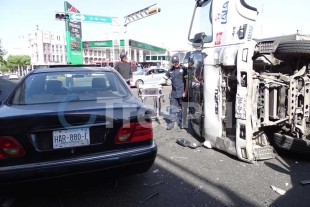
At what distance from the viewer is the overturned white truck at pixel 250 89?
3.20m

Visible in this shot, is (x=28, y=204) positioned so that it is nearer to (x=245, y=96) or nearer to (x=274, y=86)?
(x=245, y=96)

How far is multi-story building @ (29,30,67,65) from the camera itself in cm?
7194

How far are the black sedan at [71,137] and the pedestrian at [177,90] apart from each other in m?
2.80

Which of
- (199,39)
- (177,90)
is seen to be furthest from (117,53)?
(199,39)

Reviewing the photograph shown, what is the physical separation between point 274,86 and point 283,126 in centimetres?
63

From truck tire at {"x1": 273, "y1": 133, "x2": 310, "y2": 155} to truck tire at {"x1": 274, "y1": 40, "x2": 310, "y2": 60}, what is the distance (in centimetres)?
108

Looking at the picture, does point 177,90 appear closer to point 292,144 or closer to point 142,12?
point 292,144

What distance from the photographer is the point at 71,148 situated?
2236 millimetres

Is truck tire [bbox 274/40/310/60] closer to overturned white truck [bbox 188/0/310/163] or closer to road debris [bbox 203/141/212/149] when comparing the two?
overturned white truck [bbox 188/0/310/163]

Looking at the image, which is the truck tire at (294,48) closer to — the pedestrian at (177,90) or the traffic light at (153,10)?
the pedestrian at (177,90)

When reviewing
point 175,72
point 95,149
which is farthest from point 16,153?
point 175,72

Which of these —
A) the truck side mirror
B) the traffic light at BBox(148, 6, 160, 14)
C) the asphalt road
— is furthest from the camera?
the traffic light at BBox(148, 6, 160, 14)

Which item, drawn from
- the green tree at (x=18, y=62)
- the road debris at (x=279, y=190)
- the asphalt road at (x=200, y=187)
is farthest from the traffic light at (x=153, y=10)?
the green tree at (x=18, y=62)

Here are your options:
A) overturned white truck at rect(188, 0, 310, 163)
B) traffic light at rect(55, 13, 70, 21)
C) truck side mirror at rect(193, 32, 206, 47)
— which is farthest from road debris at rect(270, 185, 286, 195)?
traffic light at rect(55, 13, 70, 21)
